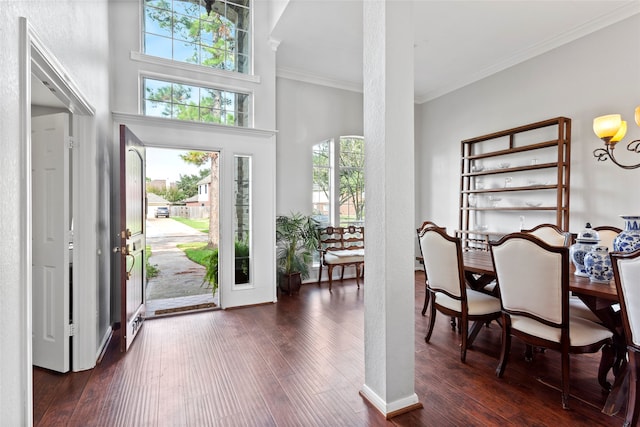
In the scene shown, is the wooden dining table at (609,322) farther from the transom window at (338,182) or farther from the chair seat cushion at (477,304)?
the transom window at (338,182)

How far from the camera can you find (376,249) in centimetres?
204

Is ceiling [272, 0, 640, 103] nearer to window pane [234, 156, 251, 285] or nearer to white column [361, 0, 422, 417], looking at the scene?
white column [361, 0, 422, 417]

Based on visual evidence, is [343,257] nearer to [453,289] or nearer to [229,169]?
[229,169]

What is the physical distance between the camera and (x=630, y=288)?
1687mm

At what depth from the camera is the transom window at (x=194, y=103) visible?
3.77 m

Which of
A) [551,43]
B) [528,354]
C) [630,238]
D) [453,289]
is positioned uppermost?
[551,43]

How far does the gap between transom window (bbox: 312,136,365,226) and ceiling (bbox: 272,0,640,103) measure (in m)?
1.18

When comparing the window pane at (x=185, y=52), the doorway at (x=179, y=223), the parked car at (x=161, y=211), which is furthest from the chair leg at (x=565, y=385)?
the parked car at (x=161, y=211)

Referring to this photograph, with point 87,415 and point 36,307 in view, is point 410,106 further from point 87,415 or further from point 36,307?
point 36,307

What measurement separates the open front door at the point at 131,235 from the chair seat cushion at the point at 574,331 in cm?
322

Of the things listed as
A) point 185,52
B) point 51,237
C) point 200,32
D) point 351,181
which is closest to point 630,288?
point 51,237

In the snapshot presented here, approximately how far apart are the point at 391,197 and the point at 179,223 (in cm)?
897

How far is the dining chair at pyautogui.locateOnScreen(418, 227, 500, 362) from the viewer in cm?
267

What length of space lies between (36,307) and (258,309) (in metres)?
2.15
